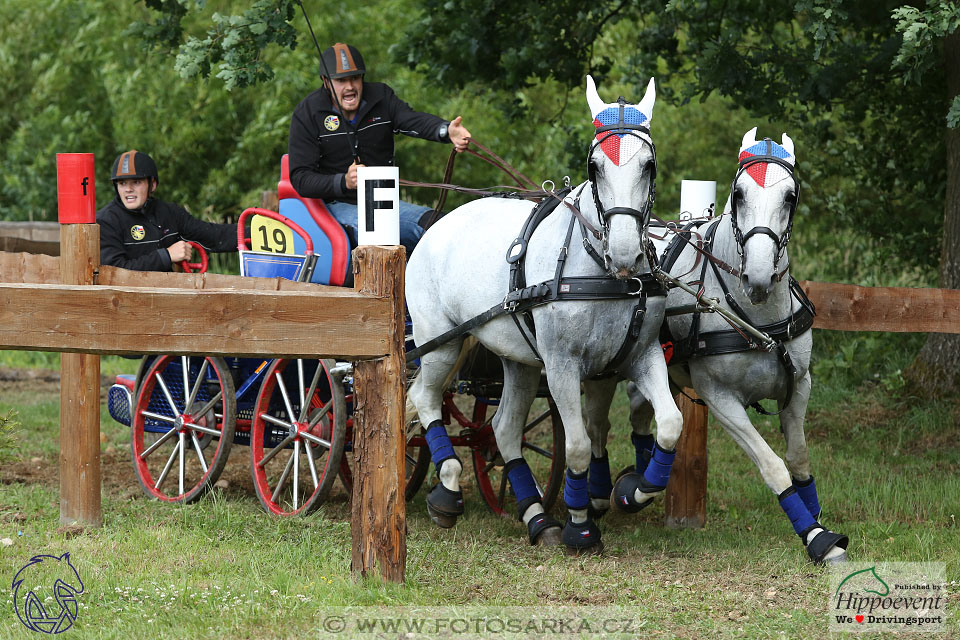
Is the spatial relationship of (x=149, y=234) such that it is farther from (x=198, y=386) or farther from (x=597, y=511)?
(x=597, y=511)

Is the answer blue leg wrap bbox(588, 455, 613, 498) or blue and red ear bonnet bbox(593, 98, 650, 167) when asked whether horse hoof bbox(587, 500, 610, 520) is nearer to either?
blue leg wrap bbox(588, 455, 613, 498)

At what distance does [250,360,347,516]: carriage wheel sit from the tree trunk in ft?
15.0

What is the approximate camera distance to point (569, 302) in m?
5.09

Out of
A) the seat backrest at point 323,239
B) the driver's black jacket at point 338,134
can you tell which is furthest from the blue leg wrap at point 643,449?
the driver's black jacket at point 338,134

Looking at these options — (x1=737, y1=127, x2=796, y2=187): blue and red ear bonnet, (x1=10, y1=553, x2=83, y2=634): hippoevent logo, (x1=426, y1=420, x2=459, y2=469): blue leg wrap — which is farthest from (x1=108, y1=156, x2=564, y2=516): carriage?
(x1=737, y1=127, x2=796, y2=187): blue and red ear bonnet

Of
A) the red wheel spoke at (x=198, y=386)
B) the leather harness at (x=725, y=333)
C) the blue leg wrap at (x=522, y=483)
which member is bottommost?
the blue leg wrap at (x=522, y=483)

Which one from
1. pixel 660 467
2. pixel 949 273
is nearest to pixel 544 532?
pixel 660 467

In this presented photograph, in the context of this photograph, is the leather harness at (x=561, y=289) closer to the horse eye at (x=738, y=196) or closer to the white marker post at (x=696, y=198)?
the horse eye at (x=738, y=196)

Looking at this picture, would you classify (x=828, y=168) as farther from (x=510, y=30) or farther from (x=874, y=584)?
(x=874, y=584)

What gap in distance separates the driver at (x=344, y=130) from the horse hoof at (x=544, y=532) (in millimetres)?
1875

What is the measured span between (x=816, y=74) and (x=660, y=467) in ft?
13.2

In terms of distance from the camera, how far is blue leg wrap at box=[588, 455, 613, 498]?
6156mm

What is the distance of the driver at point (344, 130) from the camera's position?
638cm

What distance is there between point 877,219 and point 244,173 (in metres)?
9.14
